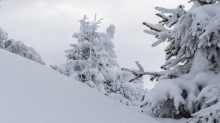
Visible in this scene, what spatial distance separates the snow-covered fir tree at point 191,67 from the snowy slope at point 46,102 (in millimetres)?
1033

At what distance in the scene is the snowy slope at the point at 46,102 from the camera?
6.32 feet

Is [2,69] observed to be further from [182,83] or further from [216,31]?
[216,31]

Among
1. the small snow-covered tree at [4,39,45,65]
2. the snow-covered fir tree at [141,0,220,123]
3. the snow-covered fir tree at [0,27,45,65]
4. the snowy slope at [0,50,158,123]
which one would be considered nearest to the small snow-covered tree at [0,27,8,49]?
the snow-covered fir tree at [0,27,45,65]

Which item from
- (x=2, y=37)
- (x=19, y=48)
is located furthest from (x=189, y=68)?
(x=2, y=37)

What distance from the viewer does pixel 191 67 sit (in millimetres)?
3891

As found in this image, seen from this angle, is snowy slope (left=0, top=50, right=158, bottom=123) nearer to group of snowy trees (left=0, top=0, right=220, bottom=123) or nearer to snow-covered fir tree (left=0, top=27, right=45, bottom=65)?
group of snowy trees (left=0, top=0, right=220, bottom=123)

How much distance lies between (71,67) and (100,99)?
9572mm

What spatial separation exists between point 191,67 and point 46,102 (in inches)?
120

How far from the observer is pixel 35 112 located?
196 cm

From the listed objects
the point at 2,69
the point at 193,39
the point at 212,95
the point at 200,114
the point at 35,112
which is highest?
the point at 193,39

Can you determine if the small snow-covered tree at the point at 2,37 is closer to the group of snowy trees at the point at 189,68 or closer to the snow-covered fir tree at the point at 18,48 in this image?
the snow-covered fir tree at the point at 18,48

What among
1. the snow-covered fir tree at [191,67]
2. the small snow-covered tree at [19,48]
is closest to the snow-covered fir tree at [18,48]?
the small snow-covered tree at [19,48]

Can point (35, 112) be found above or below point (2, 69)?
below

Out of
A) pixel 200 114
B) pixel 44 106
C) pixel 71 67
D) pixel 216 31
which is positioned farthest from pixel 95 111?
pixel 71 67
